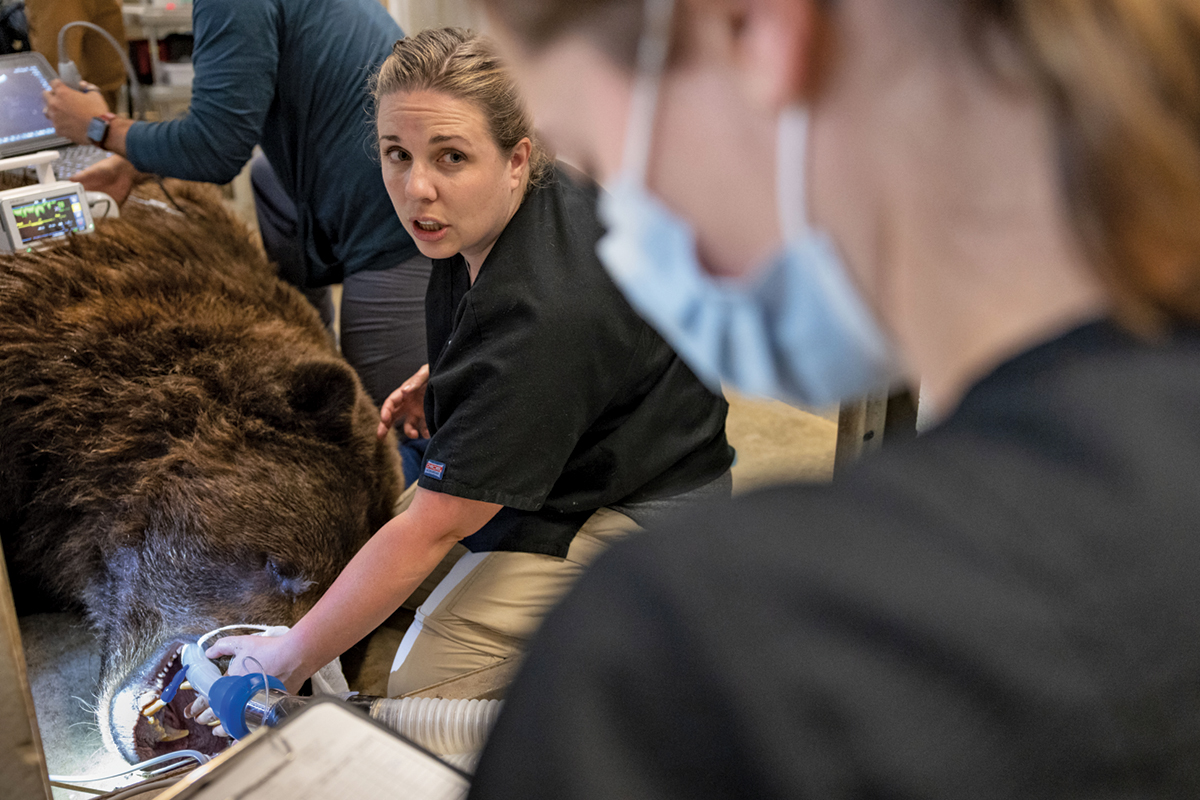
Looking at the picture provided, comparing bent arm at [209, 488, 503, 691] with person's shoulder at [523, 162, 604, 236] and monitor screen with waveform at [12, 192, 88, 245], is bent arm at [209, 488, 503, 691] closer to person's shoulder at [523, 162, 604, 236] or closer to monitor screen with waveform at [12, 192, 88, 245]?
person's shoulder at [523, 162, 604, 236]

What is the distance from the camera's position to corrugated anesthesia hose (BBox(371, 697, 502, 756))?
1.29 metres

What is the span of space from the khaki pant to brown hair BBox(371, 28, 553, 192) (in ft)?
2.01

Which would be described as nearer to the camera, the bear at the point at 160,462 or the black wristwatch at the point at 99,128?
the bear at the point at 160,462

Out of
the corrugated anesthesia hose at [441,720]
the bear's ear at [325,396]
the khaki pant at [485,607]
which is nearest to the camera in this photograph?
the corrugated anesthesia hose at [441,720]

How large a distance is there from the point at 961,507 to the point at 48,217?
209cm

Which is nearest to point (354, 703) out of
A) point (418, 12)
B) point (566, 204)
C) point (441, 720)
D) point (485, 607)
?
point (441, 720)

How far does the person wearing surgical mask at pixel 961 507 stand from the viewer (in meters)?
0.32

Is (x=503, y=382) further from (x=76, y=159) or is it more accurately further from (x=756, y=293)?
(x=76, y=159)

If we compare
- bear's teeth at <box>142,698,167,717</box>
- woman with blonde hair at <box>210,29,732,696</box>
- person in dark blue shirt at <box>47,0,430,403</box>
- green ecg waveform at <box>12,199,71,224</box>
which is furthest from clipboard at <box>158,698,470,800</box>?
green ecg waveform at <box>12,199,71,224</box>

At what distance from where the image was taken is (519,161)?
1498mm

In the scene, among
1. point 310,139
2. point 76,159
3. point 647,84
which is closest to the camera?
point 647,84

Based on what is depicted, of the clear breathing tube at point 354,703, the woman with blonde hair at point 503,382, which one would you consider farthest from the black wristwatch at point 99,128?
the clear breathing tube at point 354,703

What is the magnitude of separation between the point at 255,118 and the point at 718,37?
194cm

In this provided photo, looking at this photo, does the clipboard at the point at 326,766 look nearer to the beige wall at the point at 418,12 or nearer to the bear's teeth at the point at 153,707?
the bear's teeth at the point at 153,707
